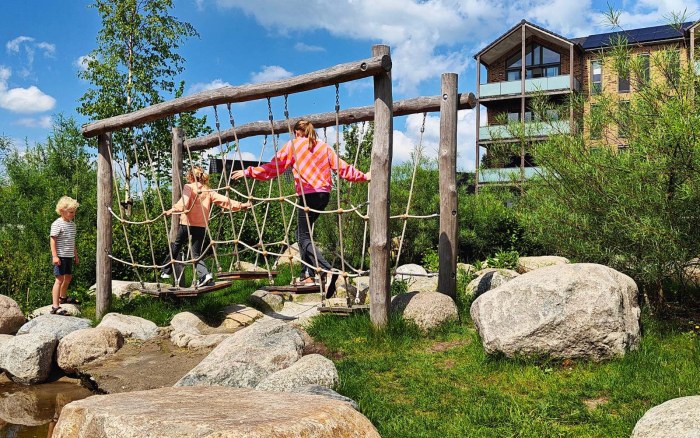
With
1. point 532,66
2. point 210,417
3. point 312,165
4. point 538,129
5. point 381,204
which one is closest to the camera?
point 210,417

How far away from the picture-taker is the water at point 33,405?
6.36m

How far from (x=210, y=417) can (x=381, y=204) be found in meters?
4.14

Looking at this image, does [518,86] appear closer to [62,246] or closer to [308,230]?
[308,230]

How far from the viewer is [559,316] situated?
5.67 metres

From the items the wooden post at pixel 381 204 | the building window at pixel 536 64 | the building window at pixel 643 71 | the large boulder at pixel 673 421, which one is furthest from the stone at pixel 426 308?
the building window at pixel 536 64

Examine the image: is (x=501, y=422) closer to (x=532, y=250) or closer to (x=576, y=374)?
(x=576, y=374)

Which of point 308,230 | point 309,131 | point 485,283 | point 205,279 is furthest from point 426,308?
point 205,279

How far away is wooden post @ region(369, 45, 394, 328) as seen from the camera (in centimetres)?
710

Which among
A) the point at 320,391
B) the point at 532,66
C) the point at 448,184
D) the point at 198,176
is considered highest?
the point at 532,66

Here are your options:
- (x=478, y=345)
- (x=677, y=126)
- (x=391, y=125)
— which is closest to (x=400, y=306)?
(x=478, y=345)

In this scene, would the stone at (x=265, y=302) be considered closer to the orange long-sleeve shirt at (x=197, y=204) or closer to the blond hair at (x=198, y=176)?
the orange long-sleeve shirt at (x=197, y=204)

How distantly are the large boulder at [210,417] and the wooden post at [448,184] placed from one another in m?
4.53

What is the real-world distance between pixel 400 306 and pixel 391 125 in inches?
75.4

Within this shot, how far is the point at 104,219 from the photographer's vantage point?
1016cm
